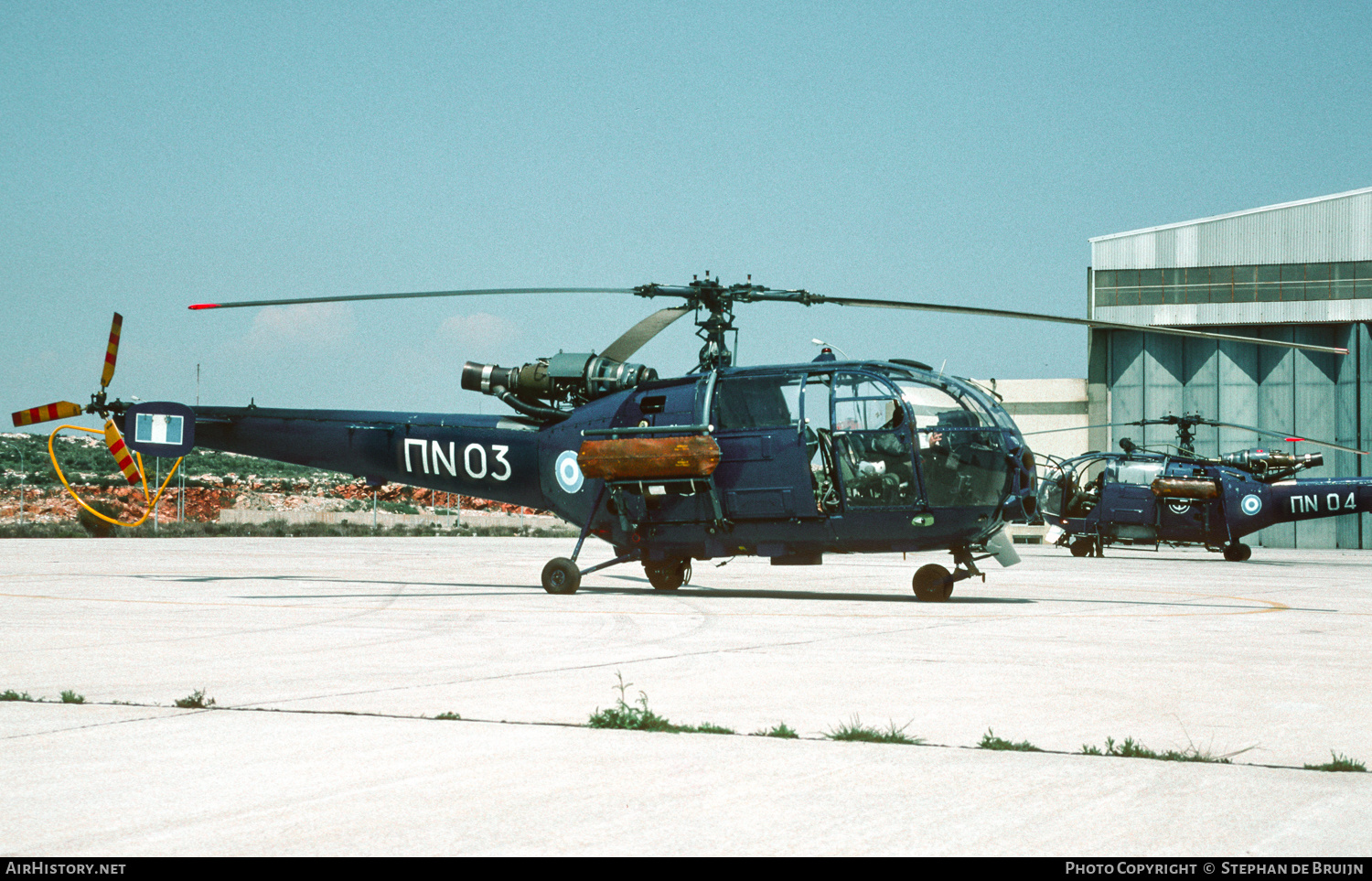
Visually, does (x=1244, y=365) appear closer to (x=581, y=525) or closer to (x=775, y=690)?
(x=581, y=525)

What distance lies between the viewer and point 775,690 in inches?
306

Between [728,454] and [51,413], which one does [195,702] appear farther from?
[51,413]

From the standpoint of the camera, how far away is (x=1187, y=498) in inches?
1174

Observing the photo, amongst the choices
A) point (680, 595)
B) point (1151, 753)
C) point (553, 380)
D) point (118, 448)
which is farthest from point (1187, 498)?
point (1151, 753)

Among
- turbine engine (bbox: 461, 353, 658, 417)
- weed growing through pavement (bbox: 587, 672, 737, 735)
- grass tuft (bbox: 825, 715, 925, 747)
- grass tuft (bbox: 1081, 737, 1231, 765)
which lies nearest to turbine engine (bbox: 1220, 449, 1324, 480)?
turbine engine (bbox: 461, 353, 658, 417)

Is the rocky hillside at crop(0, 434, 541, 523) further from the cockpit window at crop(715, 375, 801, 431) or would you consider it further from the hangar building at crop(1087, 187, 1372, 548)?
the cockpit window at crop(715, 375, 801, 431)

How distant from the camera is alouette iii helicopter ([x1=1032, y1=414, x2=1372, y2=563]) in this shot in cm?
2961

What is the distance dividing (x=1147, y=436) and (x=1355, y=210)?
11.0 metres

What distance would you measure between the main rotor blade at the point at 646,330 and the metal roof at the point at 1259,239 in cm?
3671

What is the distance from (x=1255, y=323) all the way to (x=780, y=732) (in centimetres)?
4623

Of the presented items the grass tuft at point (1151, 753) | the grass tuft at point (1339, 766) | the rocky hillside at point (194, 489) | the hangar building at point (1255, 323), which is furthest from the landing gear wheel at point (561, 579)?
the hangar building at point (1255, 323)

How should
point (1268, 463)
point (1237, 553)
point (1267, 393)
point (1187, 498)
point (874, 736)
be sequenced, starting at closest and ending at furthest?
point (874, 736) < point (1187, 498) < point (1268, 463) < point (1237, 553) < point (1267, 393)

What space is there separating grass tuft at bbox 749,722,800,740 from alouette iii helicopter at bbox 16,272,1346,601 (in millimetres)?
9004

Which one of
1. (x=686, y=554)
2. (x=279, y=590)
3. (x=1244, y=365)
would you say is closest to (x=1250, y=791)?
(x=686, y=554)
